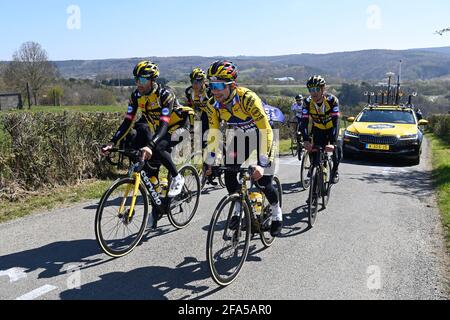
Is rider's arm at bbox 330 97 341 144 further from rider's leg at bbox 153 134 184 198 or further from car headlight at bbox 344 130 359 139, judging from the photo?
car headlight at bbox 344 130 359 139

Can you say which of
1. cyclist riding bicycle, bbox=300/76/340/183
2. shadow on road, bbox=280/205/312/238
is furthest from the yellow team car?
shadow on road, bbox=280/205/312/238

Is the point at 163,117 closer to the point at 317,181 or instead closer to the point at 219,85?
the point at 219,85

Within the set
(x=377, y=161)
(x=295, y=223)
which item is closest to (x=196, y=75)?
(x=295, y=223)

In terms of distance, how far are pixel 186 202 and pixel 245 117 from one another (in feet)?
7.07

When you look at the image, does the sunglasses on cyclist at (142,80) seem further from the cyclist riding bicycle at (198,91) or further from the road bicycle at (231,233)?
the cyclist riding bicycle at (198,91)

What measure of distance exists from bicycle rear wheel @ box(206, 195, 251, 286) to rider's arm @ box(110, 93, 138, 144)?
2.01m

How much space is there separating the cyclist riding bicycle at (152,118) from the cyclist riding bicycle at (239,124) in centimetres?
77

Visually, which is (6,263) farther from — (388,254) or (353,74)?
(353,74)

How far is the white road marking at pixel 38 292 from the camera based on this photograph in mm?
3811

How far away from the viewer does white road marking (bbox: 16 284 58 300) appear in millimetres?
3811

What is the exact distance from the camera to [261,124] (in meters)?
4.51

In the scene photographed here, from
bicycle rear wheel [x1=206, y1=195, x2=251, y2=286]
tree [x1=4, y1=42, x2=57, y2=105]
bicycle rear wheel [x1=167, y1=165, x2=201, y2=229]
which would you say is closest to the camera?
bicycle rear wheel [x1=206, y1=195, x2=251, y2=286]

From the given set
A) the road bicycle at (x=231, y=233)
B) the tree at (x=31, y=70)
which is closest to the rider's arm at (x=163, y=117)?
the road bicycle at (x=231, y=233)

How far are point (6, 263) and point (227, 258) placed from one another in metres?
2.55
